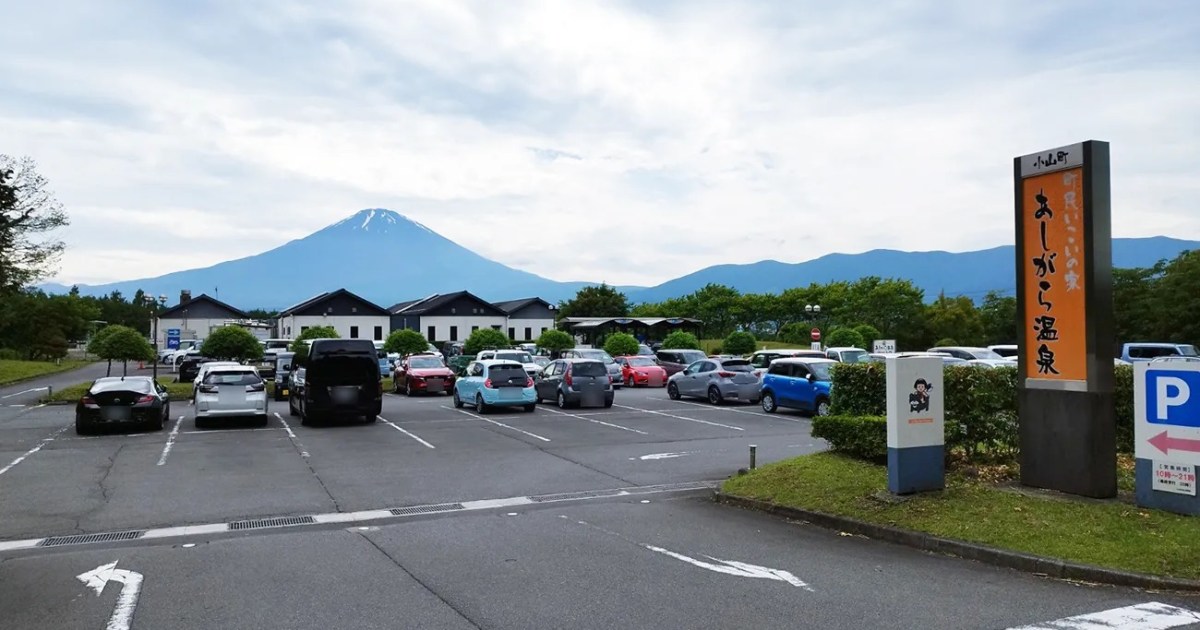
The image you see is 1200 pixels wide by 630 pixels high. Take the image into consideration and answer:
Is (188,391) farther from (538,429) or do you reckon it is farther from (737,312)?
(737,312)

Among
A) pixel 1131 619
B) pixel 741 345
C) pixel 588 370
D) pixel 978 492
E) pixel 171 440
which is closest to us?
pixel 1131 619

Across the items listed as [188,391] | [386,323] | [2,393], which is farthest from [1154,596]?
[386,323]

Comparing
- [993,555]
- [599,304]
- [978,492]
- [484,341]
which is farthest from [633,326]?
[993,555]

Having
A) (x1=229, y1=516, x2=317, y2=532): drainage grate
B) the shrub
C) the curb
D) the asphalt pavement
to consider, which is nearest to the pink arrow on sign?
the curb

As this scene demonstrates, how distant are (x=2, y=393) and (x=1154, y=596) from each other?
45.2 m

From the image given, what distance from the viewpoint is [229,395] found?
21.3 metres

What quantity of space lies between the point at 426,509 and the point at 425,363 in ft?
77.0

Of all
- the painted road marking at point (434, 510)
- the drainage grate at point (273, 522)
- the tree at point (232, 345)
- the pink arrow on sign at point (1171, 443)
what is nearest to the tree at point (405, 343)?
the tree at point (232, 345)

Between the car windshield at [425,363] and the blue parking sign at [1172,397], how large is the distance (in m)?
27.5

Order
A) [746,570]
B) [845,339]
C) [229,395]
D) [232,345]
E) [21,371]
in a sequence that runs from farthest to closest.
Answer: [21,371], [845,339], [232,345], [229,395], [746,570]

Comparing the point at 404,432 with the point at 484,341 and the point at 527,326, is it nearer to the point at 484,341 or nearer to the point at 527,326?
the point at 484,341

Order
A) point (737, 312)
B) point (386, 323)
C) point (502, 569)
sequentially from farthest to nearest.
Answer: point (386, 323) → point (737, 312) → point (502, 569)

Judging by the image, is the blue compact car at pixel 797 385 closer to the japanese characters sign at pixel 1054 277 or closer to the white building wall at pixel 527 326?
the japanese characters sign at pixel 1054 277

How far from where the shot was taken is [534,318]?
91.9 m
